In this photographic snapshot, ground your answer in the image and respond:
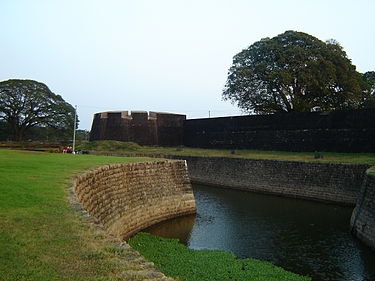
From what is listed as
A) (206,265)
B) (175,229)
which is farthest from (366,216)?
(175,229)

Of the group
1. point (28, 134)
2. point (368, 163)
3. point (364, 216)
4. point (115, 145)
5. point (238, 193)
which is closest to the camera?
point (364, 216)

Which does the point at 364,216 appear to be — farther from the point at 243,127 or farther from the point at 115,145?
the point at 115,145

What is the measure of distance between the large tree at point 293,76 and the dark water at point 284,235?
1202cm

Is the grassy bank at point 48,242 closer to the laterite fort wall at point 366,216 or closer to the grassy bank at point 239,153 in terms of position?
the laterite fort wall at point 366,216

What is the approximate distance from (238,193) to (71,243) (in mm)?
15958

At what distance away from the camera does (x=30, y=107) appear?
103 ft

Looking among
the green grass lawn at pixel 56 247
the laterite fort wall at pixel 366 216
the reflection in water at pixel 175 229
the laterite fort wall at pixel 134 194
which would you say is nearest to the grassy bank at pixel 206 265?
the green grass lawn at pixel 56 247

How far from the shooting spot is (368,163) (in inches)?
631

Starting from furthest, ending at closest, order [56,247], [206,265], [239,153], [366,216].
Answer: [239,153]
[366,216]
[206,265]
[56,247]

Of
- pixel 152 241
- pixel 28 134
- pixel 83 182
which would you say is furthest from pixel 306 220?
pixel 28 134

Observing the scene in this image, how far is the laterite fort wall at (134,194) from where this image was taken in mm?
8352

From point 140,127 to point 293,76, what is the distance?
13.8 meters

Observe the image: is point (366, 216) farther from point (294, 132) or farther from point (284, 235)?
point (294, 132)

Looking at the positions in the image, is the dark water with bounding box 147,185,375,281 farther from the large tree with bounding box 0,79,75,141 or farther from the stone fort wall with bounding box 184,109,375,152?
the large tree with bounding box 0,79,75,141
